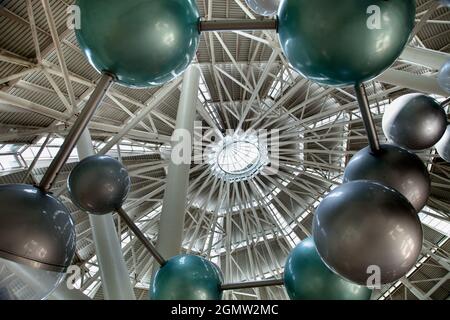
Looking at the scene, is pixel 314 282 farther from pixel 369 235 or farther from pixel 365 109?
pixel 365 109

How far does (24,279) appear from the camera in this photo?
86.9 inches

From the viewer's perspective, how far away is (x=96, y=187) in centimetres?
318

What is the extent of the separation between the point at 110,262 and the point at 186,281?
3.18 m

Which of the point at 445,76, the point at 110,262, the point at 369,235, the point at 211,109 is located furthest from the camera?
the point at 211,109

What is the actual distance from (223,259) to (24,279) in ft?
77.5

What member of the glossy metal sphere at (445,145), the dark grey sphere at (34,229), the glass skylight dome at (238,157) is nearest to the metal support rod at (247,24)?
the dark grey sphere at (34,229)

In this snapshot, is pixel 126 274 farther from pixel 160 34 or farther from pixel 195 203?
pixel 195 203

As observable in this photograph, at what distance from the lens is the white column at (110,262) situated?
5351mm

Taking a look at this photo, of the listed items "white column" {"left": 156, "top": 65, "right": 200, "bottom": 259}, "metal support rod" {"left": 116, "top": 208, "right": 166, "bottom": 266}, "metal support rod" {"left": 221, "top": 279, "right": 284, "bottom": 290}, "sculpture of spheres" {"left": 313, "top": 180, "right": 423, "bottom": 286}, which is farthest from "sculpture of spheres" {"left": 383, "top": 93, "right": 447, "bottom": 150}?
"white column" {"left": 156, "top": 65, "right": 200, "bottom": 259}

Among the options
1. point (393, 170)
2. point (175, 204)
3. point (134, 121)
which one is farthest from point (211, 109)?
point (393, 170)

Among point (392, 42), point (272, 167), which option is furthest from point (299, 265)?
point (272, 167)

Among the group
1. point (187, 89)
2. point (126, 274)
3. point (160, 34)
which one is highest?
point (187, 89)

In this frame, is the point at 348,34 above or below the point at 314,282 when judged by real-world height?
above

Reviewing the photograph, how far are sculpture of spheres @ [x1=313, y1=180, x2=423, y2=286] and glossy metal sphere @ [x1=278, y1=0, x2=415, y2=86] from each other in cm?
68
